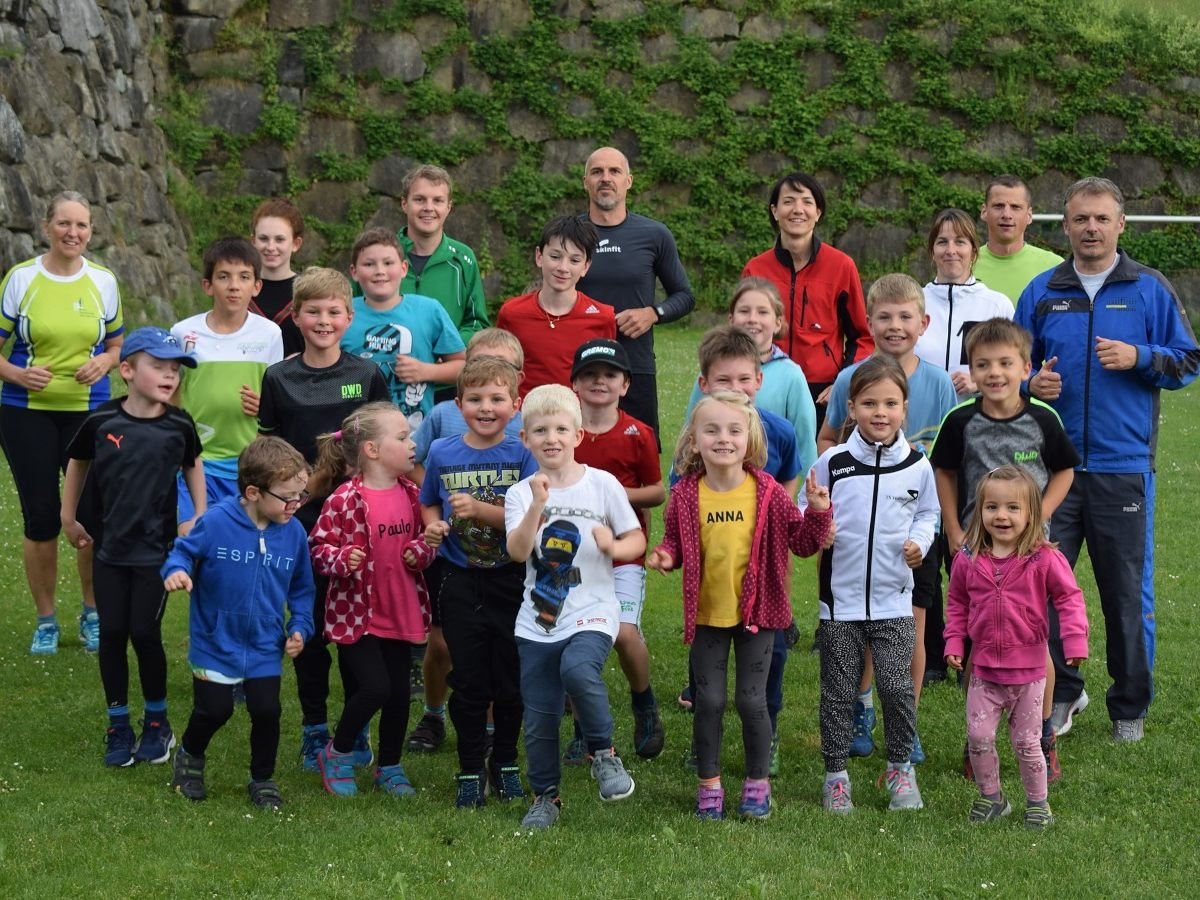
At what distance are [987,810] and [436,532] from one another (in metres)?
2.25

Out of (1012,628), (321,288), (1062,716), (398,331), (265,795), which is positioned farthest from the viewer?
(398,331)

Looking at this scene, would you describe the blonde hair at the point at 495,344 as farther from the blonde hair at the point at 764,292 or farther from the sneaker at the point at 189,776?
the sneaker at the point at 189,776

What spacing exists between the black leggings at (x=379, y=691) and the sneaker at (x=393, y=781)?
0.03 meters

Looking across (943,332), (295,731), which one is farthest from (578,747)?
(943,332)

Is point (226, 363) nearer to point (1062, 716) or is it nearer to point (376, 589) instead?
point (376, 589)

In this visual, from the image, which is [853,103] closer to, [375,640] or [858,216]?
[858,216]

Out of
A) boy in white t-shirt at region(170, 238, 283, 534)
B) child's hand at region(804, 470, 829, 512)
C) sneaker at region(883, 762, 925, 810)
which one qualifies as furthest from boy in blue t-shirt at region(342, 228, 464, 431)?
sneaker at region(883, 762, 925, 810)

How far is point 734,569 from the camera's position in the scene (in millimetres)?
5371

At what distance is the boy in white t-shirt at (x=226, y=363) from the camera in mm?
6609

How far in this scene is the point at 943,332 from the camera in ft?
23.3

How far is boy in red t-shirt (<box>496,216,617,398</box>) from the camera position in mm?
6691

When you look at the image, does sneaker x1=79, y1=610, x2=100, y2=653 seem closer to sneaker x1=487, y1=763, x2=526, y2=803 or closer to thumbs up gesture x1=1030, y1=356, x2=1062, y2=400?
sneaker x1=487, y1=763, x2=526, y2=803

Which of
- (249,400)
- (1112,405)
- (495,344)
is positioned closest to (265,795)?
(249,400)

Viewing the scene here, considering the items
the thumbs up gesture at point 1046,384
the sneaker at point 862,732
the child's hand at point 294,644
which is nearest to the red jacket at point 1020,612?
the sneaker at point 862,732
